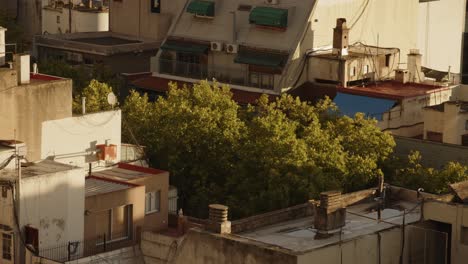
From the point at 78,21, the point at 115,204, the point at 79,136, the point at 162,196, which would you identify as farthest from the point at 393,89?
the point at 78,21

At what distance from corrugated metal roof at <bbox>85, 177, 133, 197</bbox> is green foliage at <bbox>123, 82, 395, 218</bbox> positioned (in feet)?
21.9

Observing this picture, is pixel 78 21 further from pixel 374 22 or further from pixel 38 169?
pixel 38 169

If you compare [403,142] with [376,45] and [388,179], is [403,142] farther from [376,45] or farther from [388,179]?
[376,45]

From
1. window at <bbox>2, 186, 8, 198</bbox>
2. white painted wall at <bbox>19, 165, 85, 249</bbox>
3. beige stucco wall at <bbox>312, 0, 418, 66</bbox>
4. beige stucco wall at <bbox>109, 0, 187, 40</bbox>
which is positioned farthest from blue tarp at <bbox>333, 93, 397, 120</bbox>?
window at <bbox>2, 186, 8, 198</bbox>

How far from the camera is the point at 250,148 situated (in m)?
72.9

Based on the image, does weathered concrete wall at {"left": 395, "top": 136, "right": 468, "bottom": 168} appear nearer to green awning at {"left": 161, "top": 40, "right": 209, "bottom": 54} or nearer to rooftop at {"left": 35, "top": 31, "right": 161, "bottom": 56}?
green awning at {"left": 161, "top": 40, "right": 209, "bottom": 54}

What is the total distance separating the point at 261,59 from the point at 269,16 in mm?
2204

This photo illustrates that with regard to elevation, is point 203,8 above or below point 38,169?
above

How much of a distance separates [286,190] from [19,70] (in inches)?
456

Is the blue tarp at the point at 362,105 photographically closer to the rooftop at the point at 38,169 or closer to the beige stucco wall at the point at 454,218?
the rooftop at the point at 38,169

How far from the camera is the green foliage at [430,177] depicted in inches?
2768

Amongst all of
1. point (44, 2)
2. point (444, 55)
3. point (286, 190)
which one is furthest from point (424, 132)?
point (44, 2)

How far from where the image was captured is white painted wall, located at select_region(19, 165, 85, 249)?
195ft

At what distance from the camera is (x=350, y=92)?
85375mm
